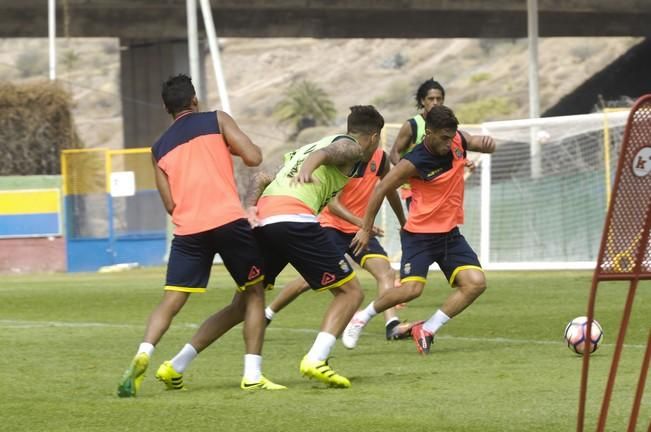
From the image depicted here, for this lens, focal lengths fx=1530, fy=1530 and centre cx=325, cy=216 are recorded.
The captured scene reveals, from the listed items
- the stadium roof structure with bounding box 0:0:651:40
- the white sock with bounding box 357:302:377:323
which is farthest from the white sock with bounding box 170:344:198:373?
the stadium roof structure with bounding box 0:0:651:40

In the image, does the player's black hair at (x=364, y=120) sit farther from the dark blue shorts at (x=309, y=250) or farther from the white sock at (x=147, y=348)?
the white sock at (x=147, y=348)

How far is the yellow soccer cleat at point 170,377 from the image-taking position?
9156 mm

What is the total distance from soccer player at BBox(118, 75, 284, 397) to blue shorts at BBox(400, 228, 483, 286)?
9.15ft

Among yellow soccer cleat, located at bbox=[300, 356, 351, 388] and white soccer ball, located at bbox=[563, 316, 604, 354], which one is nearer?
yellow soccer cleat, located at bbox=[300, 356, 351, 388]

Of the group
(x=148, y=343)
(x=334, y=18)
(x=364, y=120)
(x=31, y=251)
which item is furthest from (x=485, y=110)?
(x=148, y=343)

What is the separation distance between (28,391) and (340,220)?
4605 millimetres

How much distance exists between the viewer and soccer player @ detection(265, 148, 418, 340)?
12773 millimetres

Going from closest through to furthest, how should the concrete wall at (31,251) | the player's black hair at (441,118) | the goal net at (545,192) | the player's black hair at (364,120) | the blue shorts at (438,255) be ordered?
the player's black hair at (364,120) → the player's black hair at (441,118) → the blue shorts at (438,255) → the goal net at (545,192) → the concrete wall at (31,251)

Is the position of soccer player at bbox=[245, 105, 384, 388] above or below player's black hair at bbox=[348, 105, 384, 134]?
below

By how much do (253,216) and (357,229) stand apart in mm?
4050

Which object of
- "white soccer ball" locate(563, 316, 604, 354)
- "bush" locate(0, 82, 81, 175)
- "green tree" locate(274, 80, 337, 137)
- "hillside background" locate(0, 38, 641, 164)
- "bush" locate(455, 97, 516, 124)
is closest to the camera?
"white soccer ball" locate(563, 316, 604, 354)

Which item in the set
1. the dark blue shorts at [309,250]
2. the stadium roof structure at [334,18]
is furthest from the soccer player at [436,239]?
the stadium roof structure at [334,18]

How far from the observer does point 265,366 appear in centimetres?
1073

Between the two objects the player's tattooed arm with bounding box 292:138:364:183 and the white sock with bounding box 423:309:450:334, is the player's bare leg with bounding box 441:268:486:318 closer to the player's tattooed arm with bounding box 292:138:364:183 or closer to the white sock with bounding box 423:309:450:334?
the white sock with bounding box 423:309:450:334
